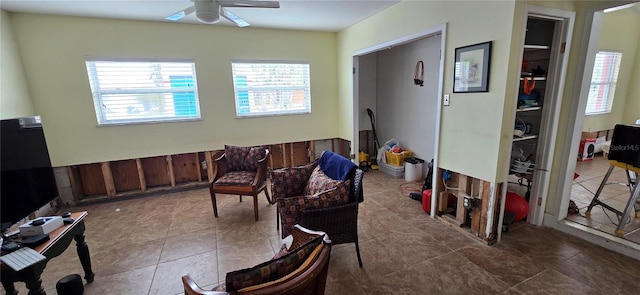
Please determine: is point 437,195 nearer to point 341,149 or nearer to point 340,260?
point 340,260

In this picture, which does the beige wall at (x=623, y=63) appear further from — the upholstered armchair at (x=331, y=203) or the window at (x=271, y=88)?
the upholstered armchair at (x=331, y=203)

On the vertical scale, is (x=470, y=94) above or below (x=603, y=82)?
below

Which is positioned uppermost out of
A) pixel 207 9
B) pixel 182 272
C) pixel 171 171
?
pixel 207 9

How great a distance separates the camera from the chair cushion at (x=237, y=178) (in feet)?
10.3

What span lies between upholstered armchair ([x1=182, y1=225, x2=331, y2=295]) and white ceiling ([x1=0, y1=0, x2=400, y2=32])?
288 cm

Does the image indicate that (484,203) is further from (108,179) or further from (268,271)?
(108,179)

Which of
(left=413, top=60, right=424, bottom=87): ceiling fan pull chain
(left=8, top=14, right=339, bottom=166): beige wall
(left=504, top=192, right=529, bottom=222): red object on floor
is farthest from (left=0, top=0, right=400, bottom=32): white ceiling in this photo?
(left=504, top=192, right=529, bottom=222): red object on floor

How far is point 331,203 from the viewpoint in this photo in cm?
204

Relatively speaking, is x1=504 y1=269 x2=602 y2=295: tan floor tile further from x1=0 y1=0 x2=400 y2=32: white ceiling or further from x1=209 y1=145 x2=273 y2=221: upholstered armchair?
x1=0 y1=0 x2=400 y2=32: white ceiling

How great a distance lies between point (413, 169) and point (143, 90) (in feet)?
13.8

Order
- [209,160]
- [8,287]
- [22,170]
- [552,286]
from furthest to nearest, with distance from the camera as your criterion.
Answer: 1. [209,160]
2. [552,286]
3. [22,170]
4. [8,287]

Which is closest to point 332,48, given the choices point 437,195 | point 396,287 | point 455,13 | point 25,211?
point 455,13

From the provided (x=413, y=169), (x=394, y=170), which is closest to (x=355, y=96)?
(x=394, y=170)

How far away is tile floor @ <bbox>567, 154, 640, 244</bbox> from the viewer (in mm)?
2611
